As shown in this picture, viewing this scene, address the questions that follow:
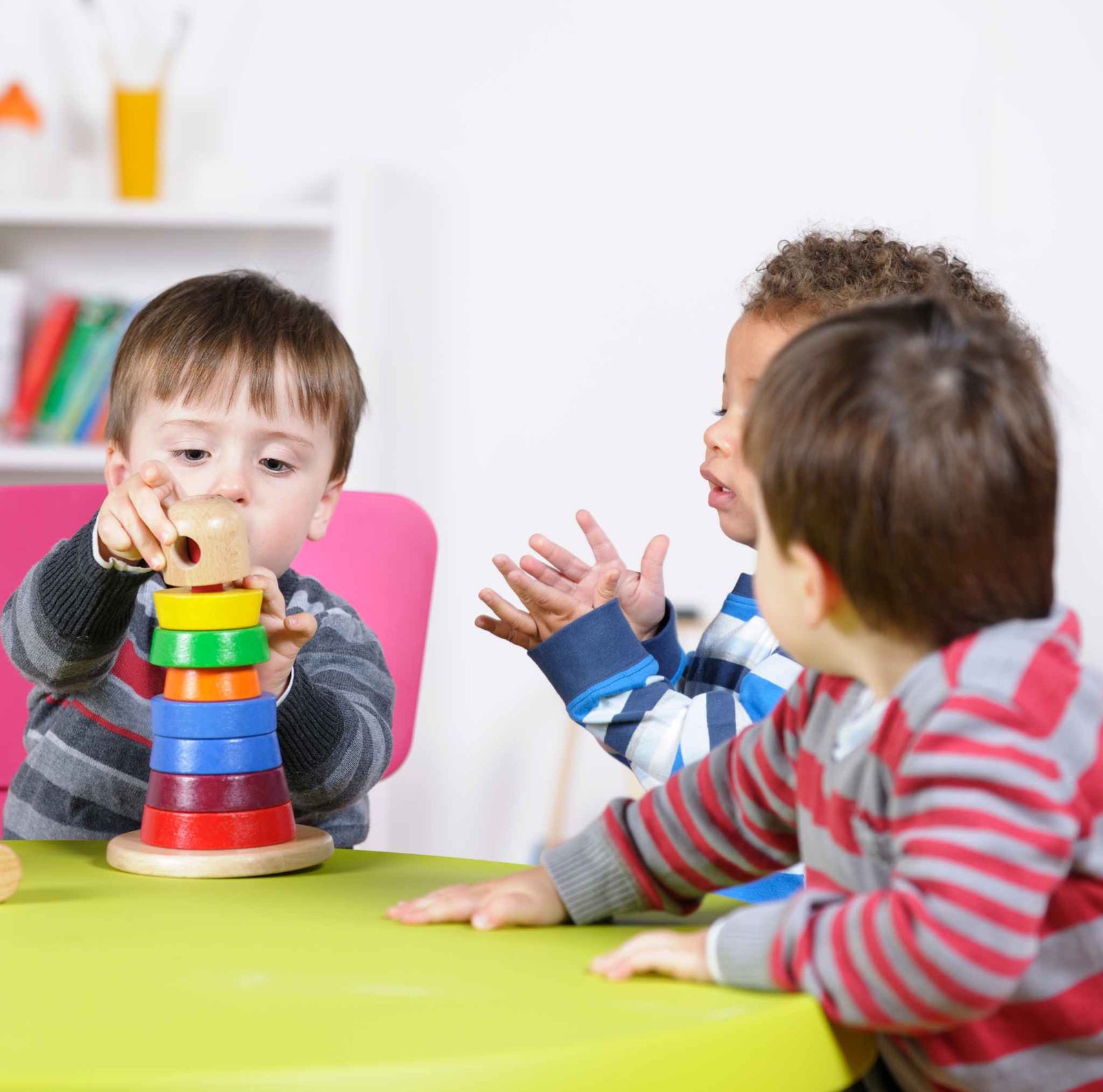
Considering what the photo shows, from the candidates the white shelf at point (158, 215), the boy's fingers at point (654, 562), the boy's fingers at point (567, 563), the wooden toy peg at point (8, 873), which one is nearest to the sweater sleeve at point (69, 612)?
the wooden toy peg at point (8, 873)

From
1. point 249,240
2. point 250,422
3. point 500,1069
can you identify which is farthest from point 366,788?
point 249,240

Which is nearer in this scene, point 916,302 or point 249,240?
point 916,302

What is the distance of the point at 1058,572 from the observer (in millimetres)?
2594

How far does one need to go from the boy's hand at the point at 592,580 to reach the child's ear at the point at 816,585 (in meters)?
0.44

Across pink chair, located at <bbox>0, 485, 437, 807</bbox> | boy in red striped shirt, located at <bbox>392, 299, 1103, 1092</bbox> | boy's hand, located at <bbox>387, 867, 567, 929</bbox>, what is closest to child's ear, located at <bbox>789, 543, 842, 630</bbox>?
boy in red striped shirt, located at <bbox>392, 299, 1103, 1092</bbox>

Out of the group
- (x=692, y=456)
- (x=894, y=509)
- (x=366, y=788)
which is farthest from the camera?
(x=692, y=456)

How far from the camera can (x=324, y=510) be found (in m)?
1.34

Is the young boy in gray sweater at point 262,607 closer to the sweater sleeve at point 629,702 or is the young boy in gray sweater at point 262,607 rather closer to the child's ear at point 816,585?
the sweater sleeve at point 629,702

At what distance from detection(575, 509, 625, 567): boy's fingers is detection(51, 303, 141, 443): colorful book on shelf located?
1534 mm

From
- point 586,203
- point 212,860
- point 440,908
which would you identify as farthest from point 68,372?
point 440,908

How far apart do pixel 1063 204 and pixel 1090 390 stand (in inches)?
13.5

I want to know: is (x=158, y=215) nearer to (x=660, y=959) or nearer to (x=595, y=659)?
(x=595, y=659)

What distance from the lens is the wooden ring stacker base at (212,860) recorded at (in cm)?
91

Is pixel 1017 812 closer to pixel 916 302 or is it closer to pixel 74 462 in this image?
pixel 916 302
